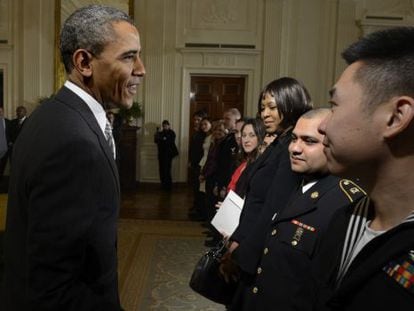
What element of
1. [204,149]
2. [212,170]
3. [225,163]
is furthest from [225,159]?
[204,149]

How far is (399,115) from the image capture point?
0.80 m

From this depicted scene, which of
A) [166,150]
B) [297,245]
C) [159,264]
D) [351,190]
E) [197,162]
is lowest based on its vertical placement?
[159,264]

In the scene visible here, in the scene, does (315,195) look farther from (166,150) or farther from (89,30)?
(166,150)

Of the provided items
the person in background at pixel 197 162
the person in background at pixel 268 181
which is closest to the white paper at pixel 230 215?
the person in background at pixel 268 181

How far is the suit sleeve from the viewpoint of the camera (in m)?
1.05

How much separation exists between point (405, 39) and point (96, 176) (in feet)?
2.58

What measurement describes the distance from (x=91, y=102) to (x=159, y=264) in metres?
3.25

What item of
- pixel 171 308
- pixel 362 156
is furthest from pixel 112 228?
pixel 171 308

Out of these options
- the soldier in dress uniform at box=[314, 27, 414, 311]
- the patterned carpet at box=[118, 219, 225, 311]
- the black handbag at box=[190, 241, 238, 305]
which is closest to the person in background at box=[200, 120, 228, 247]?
the patterned carpet at box=[118, 219, 225, 311]

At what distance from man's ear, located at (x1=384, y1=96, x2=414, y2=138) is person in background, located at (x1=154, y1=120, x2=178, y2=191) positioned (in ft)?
25.6

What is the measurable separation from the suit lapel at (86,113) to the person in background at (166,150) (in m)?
7.33

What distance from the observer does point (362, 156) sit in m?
0.86

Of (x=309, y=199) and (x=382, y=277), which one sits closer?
(x=382, y=277)

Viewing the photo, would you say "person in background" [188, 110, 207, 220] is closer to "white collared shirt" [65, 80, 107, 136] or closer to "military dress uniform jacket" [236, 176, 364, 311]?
"military dress uniform jacket" [236, 176, 364, 311]
